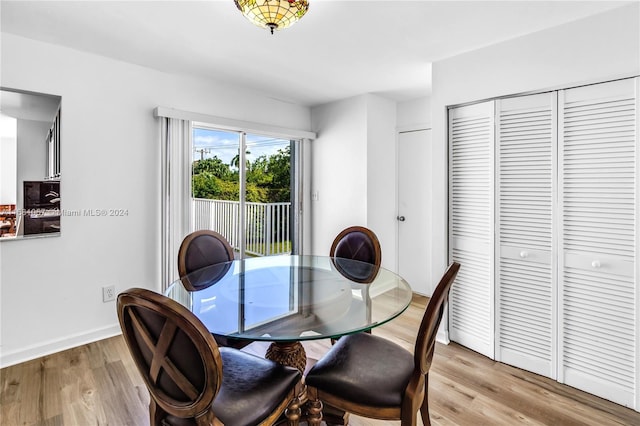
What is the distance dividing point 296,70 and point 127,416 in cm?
289

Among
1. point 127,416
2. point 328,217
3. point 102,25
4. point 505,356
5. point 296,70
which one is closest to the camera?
point 127,416

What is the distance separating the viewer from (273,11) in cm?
158

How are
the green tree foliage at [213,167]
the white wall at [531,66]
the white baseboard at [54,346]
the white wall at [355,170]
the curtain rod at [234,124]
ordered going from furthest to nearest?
the white wall at [355,170] < the green tree foliage at [213,167] < the curtain rod at [234,124] < the white baseboard at [54,346] < the white wall at [531,66]

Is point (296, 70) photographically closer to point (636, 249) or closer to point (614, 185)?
point (614, 185)

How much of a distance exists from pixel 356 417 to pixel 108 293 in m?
2.33

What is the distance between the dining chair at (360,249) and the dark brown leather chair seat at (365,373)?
0.75 meters

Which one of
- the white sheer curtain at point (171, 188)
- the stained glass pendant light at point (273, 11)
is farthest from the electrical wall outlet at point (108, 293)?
the stained glass pendant light at point (273, 11)

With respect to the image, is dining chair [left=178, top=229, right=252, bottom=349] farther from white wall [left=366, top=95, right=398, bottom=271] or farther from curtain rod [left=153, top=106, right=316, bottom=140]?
white wall [left=366, top=95, right=398, bottom=271]

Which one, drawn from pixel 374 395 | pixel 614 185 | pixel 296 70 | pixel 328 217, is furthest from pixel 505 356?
pixel 296 70

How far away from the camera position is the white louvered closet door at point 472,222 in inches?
101

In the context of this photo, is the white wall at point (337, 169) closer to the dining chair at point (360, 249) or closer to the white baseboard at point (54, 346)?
the dining chair at point (360, 249)

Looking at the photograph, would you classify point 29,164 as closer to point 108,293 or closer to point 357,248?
point 108,293

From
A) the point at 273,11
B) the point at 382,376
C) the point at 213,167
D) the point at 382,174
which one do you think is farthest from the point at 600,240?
the point at 213,167

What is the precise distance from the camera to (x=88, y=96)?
269cm
